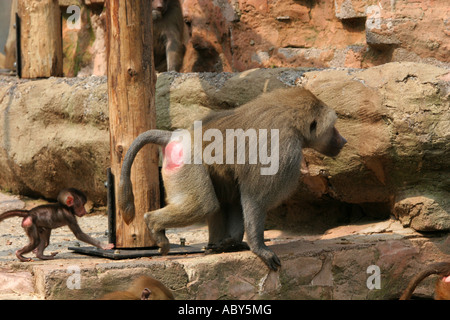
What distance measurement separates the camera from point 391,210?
630cm

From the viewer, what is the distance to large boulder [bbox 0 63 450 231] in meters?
5.84

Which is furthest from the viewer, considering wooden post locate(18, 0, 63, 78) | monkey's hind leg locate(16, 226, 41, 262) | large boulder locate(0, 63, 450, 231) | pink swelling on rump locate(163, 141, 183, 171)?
wooden post locate(18, 0, 63, 78)

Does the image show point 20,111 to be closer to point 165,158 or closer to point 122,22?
point 122,22

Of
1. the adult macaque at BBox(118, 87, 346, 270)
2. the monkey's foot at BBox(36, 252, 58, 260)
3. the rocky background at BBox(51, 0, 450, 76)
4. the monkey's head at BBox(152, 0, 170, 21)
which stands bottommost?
the monkey's foot at BBox(36, 252, 58, 260)

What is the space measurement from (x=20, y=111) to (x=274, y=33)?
8.91ft

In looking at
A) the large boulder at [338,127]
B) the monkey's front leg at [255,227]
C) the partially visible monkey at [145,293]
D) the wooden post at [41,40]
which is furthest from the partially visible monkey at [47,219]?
the wooden post at [41,40]

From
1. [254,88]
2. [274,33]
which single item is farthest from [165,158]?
[274,33]

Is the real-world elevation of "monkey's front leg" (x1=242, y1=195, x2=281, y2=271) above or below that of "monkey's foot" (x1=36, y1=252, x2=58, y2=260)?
above

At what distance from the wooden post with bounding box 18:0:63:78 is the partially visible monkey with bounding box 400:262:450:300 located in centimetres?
467

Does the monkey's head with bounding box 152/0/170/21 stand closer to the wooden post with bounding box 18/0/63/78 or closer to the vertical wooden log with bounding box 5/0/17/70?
the wooden post with bounding box 18/0/63/78

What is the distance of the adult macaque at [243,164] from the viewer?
16.3ft

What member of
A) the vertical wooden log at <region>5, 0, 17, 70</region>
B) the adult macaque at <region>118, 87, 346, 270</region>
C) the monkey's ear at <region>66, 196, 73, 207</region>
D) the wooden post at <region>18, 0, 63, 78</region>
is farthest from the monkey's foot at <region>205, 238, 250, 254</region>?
the vertical wooden log at <region>5, 0, 17, 70</region>

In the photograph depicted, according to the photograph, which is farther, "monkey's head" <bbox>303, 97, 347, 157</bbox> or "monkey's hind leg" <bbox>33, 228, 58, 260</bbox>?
"monkey's hind leg" <bbox>33, 228, 58, 260</bbox>

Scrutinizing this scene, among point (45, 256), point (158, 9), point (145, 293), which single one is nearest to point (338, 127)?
point (45, 256)
